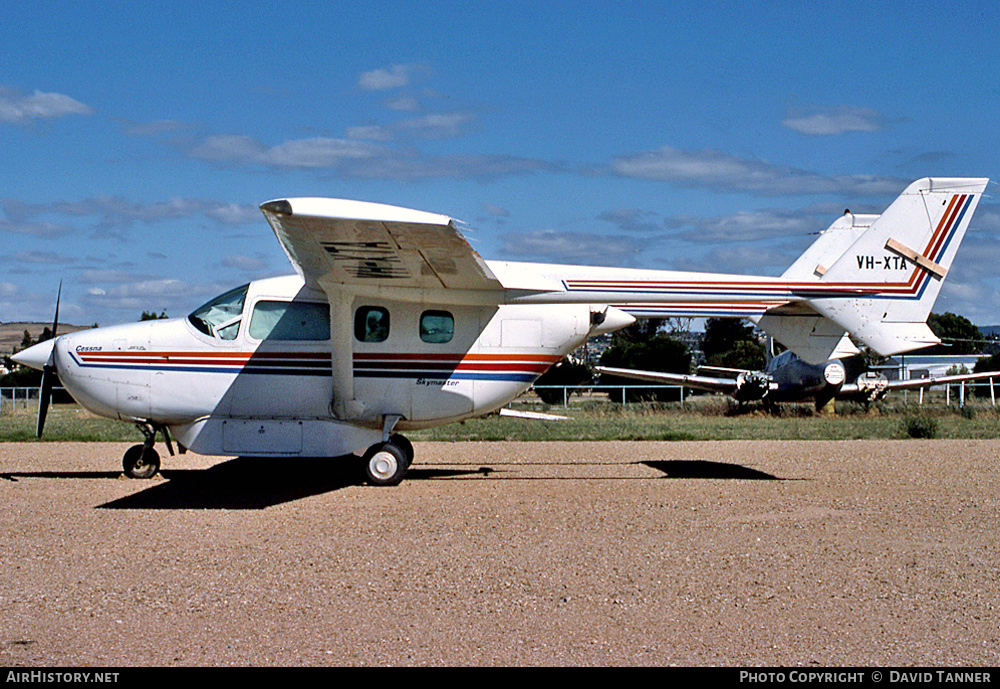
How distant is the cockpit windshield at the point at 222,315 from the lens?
11.7 m

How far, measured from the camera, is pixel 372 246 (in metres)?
9.82

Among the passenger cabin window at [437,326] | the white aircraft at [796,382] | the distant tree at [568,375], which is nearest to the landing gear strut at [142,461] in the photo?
the passenger cabin window at [437,326]

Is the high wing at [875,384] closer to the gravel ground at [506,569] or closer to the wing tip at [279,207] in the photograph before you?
the gravel ground at [506,569]

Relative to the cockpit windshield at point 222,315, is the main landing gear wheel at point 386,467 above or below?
below

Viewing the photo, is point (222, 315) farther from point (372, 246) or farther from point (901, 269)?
point (901, 269)

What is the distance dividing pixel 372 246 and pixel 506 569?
4095 millimetres

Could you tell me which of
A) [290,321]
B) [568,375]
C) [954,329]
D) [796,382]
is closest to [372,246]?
[290,321]

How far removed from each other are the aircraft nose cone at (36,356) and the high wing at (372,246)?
11.3 feet

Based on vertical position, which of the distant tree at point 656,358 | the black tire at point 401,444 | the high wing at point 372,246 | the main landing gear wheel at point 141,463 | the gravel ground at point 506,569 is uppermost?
the distant tree at point 656,358

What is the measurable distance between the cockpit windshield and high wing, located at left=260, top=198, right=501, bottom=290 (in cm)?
98

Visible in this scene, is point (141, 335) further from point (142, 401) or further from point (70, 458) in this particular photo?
point (70, 458)

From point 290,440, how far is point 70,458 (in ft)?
17.6

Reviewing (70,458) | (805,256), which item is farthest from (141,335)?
(805,256)
